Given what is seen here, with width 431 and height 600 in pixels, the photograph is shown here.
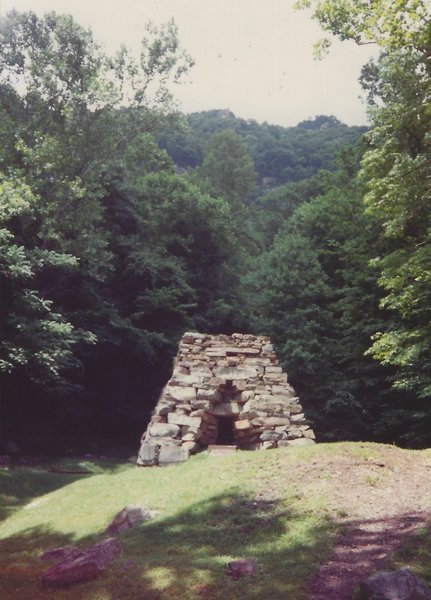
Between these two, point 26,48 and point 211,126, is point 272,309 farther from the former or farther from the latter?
point 211,126

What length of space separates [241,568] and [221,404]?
8.73m

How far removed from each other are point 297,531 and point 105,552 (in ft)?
9.62

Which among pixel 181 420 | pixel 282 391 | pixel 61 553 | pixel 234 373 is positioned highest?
pixel 234 373

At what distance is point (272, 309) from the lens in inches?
980

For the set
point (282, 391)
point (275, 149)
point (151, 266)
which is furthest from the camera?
point (275, 149)

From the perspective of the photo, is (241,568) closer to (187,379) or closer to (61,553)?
(61,553)

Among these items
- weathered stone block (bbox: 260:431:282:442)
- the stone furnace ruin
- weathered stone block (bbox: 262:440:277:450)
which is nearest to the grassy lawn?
the stone furnace ruin

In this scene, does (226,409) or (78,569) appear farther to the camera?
(226,409)

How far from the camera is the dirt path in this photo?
6.04 m

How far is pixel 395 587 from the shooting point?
507cm

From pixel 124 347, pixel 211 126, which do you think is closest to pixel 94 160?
pixel 124 347

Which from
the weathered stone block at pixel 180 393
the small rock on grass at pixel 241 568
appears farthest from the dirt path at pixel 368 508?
the weathered stone block at pixel 180 393

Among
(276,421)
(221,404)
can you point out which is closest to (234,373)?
(221,404)

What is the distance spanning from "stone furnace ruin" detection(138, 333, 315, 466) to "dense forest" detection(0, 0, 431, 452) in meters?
3.23
